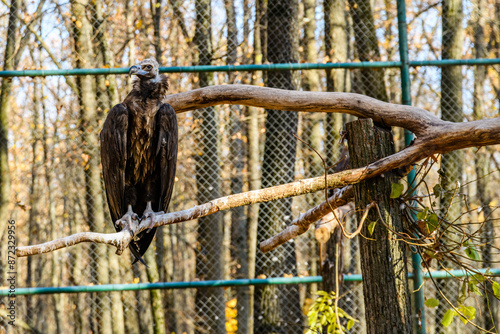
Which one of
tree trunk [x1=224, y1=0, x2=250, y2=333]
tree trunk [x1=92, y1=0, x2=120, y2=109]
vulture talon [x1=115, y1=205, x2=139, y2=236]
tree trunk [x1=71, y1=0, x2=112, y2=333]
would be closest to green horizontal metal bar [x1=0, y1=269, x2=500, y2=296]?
vulture talon [x1=115, y1=205, x2=139, y2=236]

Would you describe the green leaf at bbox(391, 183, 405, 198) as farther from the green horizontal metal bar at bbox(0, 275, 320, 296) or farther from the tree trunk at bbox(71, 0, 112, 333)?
the tree trunk at bbox(71, 0, 112, 333)

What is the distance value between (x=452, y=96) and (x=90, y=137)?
14.9 feet

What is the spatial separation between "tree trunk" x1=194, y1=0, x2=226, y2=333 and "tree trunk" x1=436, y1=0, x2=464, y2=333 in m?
2.47

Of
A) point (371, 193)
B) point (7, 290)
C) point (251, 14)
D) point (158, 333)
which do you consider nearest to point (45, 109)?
point (251, 14)

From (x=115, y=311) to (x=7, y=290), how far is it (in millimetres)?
3238

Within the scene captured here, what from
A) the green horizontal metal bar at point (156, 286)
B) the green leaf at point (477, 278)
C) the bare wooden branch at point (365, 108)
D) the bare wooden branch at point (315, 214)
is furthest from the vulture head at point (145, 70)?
the green leaf at point (477, 278)

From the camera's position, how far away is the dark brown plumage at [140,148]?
2.77 meters

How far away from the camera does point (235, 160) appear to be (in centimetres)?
774

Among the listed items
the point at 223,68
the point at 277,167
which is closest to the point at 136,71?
the point at 223,68

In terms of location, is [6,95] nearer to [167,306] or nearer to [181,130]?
[181,130]

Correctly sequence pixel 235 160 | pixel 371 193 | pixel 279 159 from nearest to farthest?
pixel 371 193 < pixel 279 159 < pixel 235 160

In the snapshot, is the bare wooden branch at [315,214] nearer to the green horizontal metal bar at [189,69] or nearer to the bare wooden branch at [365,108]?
the bare wooden branch at [365,108]

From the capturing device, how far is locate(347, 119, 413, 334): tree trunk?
85.5 inches

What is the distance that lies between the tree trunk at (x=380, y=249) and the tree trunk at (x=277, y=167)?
2681 millimetres
